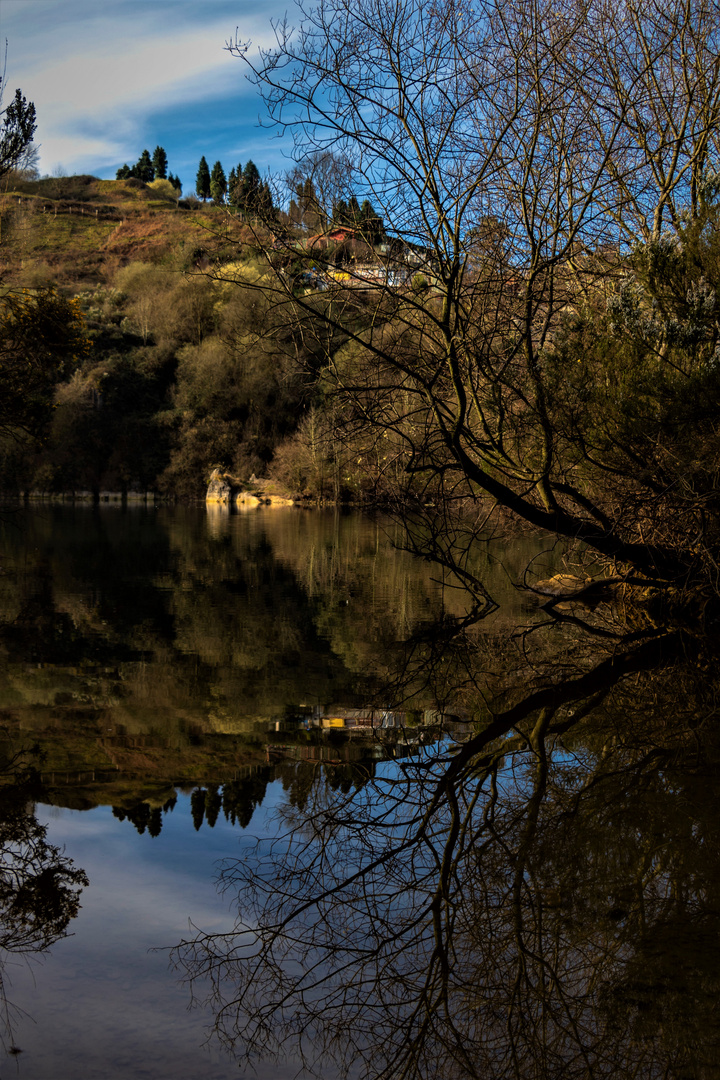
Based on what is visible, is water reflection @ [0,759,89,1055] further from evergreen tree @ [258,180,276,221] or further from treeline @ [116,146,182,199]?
treeline @ [116,146,182,199]

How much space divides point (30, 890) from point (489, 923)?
1.72 meters

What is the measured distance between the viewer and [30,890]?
3246 mm

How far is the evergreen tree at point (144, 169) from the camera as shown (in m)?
102

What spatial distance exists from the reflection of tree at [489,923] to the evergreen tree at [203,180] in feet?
324

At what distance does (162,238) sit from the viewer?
2694 inches

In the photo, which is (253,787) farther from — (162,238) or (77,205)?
(77,205)

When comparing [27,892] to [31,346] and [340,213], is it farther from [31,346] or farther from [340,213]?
[31,346]

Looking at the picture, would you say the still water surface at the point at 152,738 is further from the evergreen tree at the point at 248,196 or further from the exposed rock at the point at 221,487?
the exposed rock at the point at 221,487

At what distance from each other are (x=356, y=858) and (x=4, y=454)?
4320 centimetres

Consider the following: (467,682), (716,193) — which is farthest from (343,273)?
(716,193)

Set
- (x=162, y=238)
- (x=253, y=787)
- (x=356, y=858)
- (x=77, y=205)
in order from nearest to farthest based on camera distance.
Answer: (x=356, y=858), (x=253, y=787), (x=162, y=238), (x=77, y=205)

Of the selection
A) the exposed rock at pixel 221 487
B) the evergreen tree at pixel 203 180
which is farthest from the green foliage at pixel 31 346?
the evergreen tree at pixel 203 180

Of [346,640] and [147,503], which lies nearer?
[346,640]

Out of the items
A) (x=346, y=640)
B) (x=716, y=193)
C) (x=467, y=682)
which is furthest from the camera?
(x=716, y=193)
